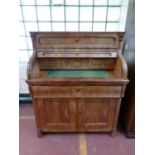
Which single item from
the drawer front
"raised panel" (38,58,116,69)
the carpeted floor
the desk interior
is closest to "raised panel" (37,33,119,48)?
"raised panel" (38,58,116,69)

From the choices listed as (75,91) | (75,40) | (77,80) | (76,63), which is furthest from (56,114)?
(75,40)

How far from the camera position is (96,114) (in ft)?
5.07

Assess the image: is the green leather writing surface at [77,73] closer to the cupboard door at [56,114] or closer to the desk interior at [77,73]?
the desk interior at [77,73]

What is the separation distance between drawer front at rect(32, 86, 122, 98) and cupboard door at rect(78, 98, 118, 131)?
73 millimetres

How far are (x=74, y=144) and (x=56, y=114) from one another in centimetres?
40

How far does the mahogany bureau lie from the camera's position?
1.38 meters

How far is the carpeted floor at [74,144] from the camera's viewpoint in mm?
1562

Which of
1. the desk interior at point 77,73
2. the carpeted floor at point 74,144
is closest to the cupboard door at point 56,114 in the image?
the carpeted floor at point 74,144

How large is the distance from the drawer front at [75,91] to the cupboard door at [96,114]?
0.24 ft

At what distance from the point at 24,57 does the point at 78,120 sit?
108 cm

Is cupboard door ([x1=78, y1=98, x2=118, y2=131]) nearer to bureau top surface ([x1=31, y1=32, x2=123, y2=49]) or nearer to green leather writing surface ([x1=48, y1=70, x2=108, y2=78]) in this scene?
green leather writing surface ([x1=48, y1=70, x2=108, y2=78])
